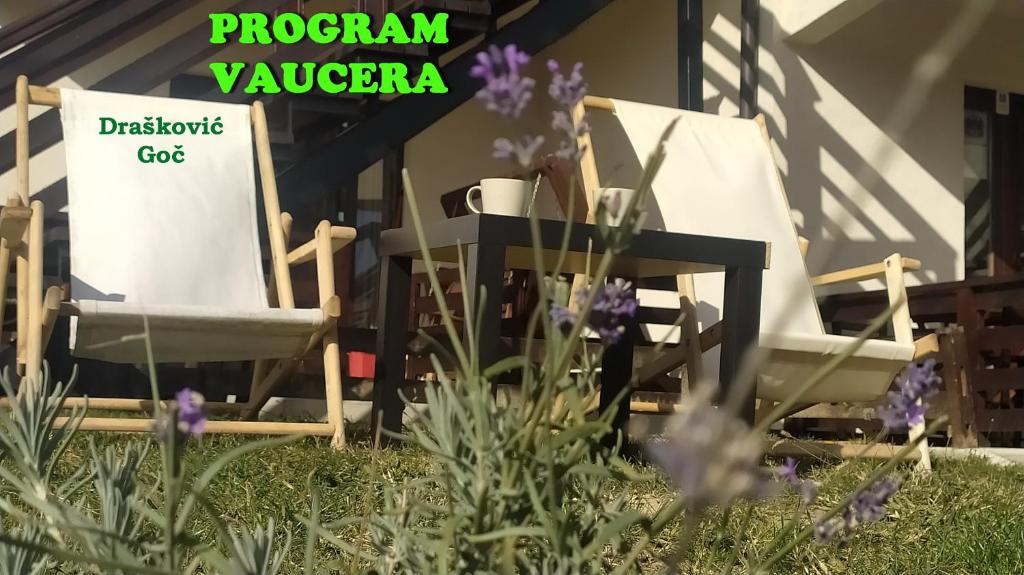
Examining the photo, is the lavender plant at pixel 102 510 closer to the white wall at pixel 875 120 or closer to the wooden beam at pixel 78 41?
the wooden beam at pixel 78 41

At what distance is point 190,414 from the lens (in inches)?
15.0

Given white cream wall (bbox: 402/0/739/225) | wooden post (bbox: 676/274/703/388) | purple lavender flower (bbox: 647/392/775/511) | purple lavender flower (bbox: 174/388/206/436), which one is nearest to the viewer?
purple lavender flower (bbox: 647/392/775/511)

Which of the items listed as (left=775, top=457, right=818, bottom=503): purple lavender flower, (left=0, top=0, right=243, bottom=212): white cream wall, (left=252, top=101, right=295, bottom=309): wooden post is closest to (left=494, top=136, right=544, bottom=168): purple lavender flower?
(left=775, top=457, right=818, bottom=503): purple lavender flower

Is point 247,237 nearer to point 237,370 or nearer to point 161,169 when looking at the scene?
point 161,169

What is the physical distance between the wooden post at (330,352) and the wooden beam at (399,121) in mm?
1440

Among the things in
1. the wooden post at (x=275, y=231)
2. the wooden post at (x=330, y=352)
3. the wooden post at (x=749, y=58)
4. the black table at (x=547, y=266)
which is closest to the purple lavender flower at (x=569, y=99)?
the black table at (x=547, y=266)

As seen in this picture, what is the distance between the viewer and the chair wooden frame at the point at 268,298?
2225 mm

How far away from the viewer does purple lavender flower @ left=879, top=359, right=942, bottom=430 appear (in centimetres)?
47

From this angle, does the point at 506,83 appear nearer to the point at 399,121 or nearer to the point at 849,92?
the point at 399,121

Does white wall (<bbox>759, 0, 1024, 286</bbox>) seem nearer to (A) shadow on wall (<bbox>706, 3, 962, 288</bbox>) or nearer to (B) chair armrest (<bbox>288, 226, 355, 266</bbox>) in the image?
(A) shadow on wall (<bbox>706, 3, 962, 288</bbox>)

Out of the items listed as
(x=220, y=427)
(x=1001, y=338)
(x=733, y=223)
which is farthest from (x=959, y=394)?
(x=220, y=427)

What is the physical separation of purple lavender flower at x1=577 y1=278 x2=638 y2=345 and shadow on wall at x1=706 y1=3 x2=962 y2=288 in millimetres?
→ 4283

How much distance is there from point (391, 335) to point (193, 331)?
1.51ft

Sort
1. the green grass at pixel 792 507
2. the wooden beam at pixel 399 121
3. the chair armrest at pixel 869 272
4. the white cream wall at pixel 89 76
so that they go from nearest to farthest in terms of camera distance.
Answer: the green grass at pixel 792 507 → the chair armrest at pixel 869 272 → the wooden beam at pixel 399 121 → the white cream wall at pixel 89 76
